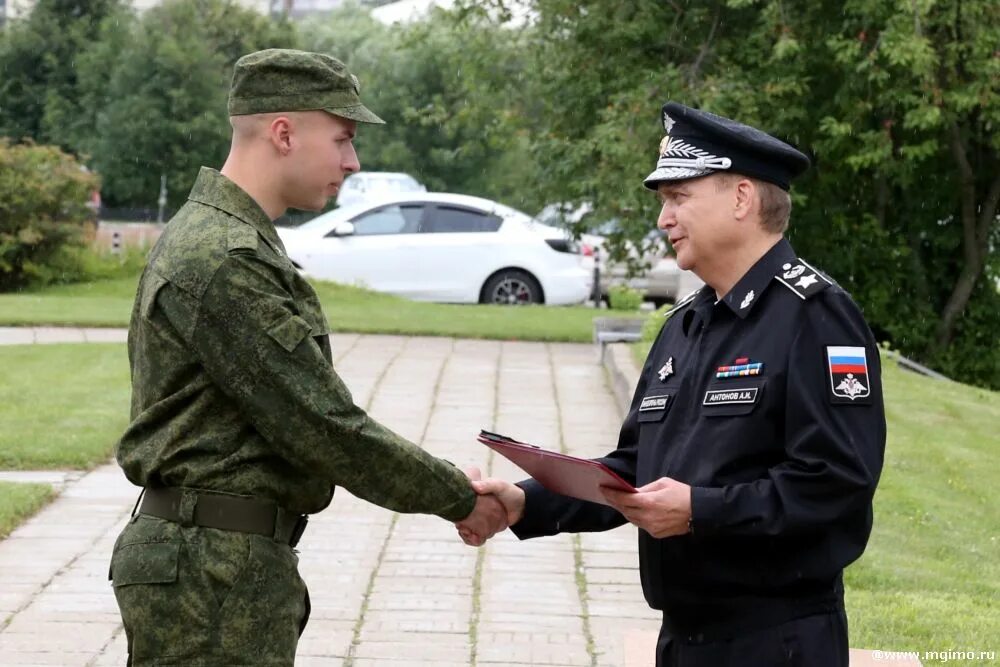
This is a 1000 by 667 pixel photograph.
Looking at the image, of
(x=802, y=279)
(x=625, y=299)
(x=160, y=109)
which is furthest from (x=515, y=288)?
(x=160, y=109)

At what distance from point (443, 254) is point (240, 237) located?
639 inches

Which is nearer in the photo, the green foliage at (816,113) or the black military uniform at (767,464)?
the black military uniform at (767,464)

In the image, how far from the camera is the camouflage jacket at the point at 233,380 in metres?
3.17

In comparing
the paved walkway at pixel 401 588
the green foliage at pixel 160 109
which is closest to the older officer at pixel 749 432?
the paved walkway at pixel 401 588

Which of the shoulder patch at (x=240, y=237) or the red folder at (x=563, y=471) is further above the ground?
the shoulder patch at (x=240, y=237)

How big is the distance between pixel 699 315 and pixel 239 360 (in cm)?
106

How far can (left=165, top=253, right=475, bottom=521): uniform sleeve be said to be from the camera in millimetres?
3160

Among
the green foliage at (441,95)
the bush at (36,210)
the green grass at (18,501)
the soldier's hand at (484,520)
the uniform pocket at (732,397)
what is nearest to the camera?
the uniform pocket at (732,397)

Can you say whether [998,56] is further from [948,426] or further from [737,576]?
[737,576]

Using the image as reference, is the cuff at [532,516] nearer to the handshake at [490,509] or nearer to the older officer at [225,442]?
the handshake at [490,509]

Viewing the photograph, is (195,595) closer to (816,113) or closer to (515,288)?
(816,113)

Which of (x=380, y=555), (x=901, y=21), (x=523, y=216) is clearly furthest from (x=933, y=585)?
(x=523, y=216)

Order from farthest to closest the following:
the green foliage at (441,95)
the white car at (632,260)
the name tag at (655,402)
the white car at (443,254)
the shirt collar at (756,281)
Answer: the white car at (443,254) → the green foliage at (441,95) → the white car at (632,260) → the name tag at (655,402) → the shirt collar at (756,281)

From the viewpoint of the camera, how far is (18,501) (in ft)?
24.8
